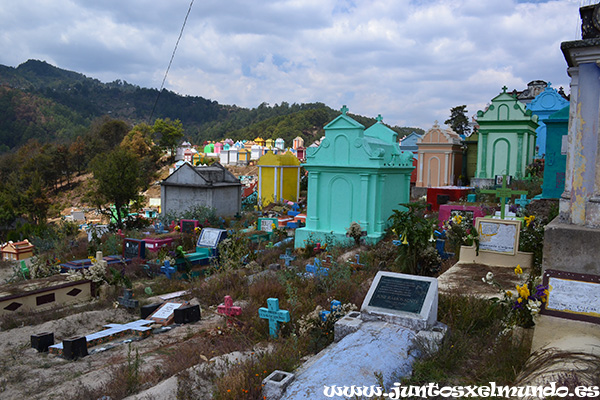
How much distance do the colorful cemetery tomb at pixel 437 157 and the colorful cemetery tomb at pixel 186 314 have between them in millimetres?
15796

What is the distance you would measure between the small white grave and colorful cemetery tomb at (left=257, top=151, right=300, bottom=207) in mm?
18439

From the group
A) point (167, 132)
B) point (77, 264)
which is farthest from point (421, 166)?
point (167, 132)

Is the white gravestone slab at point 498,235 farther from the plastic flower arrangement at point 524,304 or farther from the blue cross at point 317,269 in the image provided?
the blue cross at point 317,269

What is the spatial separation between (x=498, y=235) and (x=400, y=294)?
3380 millimetres

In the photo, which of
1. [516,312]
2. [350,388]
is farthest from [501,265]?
[350,388]

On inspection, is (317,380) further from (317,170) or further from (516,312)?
(317,170)

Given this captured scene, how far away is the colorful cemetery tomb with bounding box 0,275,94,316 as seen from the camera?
8.61m

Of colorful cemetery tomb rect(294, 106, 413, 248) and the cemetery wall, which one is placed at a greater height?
colorful cemetery tomb rect(294, 106, 413, 248)

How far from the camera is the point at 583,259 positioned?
17.7 ft

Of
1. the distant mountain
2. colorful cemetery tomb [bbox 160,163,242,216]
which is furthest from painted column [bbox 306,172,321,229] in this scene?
the distant mountain

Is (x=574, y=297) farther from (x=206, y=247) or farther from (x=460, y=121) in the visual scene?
(x=460, y=121)

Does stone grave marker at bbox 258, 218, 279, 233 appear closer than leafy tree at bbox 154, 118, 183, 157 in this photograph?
Yes

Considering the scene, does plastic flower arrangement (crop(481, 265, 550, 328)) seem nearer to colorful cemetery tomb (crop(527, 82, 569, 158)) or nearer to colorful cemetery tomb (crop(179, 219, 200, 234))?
colorful cemetery tomb (crop(179, 219, 200, 234))

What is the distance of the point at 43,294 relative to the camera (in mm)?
9000
